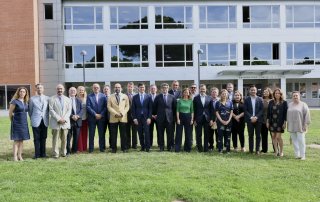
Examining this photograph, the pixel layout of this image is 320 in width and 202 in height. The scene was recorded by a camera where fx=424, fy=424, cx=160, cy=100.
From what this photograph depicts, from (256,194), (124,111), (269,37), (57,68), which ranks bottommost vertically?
(256,194)

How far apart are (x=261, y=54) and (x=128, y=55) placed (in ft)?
38.1

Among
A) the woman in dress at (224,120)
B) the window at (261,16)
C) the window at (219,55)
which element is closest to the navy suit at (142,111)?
the woman in dress at (224,120)

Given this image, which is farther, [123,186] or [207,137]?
[207,137]

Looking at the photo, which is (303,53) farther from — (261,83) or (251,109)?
(251,109)

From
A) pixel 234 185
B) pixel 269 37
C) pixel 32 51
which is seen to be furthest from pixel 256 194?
pixel 269 37

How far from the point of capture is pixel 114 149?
11102 millimetres

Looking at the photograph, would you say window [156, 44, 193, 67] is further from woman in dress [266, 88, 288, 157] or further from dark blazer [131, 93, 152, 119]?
woman in dress [266, 88, 288, 157]

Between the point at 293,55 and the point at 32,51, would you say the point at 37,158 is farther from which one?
the point at 293,55

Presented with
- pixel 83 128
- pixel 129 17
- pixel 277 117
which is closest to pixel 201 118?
pixel 277 117

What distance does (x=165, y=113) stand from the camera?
11.3 m

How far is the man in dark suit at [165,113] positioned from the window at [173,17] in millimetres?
25384

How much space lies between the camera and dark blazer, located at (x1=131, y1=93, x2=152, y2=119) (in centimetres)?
1131

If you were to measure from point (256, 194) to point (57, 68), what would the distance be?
30435 mm

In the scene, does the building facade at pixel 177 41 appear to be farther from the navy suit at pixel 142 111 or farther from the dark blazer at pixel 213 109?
the navy suit at pixel 142 111
